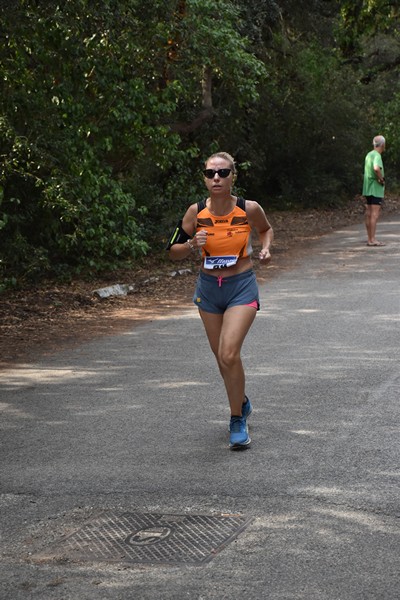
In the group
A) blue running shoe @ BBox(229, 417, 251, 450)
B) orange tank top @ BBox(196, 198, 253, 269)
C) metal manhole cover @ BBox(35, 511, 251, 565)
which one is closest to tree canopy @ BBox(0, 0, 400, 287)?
orange tank top @ BBox(196, 198, 253, 269)

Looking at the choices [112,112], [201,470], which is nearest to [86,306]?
[112,112]

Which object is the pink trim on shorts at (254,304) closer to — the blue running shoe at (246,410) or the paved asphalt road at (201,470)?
the blue running shoe at (246,410)

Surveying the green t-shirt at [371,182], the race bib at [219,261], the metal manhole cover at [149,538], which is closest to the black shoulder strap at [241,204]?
the race bib at [219,261]

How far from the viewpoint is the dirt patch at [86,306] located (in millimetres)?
11836

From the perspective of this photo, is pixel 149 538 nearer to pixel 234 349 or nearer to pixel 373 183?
pixel 234 349

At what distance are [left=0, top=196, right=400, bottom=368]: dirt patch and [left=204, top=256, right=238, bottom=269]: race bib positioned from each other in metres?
3.72

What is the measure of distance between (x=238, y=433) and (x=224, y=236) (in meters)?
1.26

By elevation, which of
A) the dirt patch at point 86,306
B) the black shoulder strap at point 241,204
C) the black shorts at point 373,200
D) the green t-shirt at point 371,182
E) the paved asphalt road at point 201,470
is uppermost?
the black shoulder strap at point 241,204

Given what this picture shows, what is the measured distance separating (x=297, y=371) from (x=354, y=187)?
23022 mm

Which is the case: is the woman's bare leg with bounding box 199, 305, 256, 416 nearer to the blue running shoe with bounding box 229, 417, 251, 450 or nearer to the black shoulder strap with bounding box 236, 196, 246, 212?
the blue running shoe with bounding box 229, 417, 251, 450

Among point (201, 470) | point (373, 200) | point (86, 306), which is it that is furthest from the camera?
point (373, 200)

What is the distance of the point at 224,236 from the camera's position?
7328 millimetres

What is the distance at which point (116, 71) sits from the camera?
48.7 ft

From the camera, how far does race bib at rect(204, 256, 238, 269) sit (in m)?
7.34
